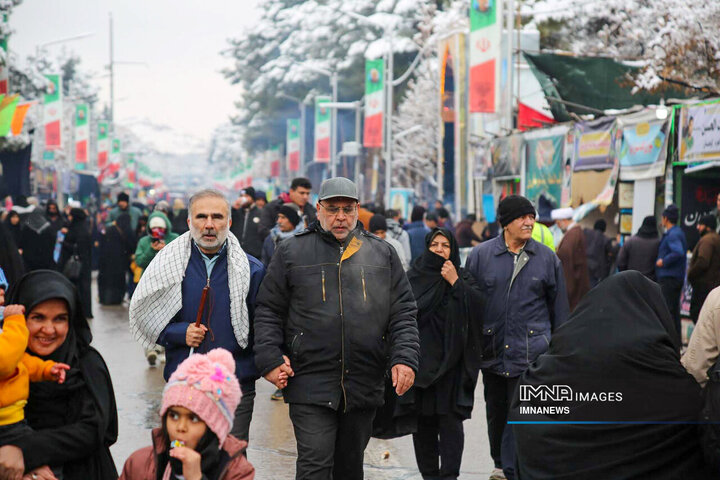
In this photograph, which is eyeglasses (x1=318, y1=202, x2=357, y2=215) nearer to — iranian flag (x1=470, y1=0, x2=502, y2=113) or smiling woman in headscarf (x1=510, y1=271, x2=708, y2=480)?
smiling woman in headscarf (x1=510, y1=271, x2=708, y2=480)

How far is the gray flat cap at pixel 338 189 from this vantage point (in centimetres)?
526

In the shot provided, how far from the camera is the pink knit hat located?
347 cm

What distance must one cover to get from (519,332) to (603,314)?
2.54 m

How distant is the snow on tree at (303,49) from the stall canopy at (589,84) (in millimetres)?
30957

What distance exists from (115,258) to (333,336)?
14389mm

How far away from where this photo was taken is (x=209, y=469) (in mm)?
3510

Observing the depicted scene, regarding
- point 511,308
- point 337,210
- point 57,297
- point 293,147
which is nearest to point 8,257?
point 337,210

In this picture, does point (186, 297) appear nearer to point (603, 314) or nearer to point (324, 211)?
point (324, 211)

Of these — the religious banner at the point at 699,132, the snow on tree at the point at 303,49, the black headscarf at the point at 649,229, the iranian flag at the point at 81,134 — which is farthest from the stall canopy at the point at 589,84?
the snow on tree at the point at 303,49

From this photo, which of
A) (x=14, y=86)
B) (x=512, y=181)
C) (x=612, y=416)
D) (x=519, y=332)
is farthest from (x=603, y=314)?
(x=14, y=86)

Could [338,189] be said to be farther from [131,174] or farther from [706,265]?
[131,174]

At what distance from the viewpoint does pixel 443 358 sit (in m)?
6.55

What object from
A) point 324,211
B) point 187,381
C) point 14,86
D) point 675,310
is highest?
point 14,86

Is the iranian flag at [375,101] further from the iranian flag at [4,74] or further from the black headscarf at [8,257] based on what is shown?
the black headscarf at [8,257]
